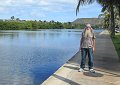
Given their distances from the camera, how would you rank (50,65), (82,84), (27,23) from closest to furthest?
(82,84), (50,65), (27,23)

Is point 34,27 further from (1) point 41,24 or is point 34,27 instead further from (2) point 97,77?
(2) point 97,77

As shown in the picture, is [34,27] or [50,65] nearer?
[50,65]

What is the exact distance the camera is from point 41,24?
198500mm

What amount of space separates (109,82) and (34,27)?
181757mm

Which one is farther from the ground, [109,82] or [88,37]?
[88,37]

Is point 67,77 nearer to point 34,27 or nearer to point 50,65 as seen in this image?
point 50,65

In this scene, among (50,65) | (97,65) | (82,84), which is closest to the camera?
(82,84)

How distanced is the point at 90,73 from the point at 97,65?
2733mm

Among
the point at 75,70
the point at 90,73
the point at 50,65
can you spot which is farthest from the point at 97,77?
the point at 50,65

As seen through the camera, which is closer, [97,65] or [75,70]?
[75,70]

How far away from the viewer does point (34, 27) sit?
192625 mm

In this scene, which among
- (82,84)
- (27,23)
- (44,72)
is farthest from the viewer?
(27,23)

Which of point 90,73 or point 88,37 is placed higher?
point 88,37

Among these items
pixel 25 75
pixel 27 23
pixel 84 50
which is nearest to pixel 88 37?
pixel 84 50
